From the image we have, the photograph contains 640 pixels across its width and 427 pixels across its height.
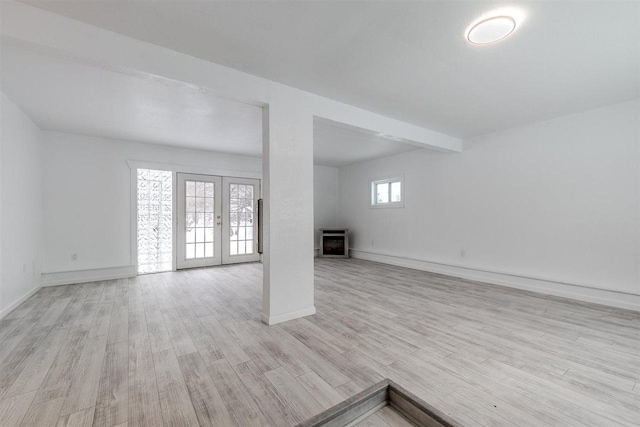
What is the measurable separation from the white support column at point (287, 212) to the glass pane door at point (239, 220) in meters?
3.62

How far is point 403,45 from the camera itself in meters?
2.13

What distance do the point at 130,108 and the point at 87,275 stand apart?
3058mm

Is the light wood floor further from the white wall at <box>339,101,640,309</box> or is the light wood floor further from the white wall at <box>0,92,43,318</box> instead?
the white wall at <box>339,101,640,309</box>

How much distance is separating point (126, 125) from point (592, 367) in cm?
586

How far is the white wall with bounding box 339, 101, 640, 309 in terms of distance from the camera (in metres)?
3.30

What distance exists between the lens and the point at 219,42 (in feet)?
6.93

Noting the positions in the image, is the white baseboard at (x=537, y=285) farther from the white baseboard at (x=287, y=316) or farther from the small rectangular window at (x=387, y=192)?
the white baseboard at (x=287, y=316)

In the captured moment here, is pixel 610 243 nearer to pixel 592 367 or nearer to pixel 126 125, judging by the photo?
pixel 592 367

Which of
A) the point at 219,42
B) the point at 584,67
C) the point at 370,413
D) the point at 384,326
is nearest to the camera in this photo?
the point at 370,413

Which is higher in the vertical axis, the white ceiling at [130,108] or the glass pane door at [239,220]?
the white ceiling at [130,108]

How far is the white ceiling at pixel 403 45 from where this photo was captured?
176cm

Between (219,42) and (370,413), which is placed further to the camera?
(219,42)

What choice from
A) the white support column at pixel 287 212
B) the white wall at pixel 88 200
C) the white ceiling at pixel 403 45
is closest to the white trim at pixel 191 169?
the white wall at pixel 88 200

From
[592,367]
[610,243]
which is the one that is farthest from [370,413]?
[610,243]
